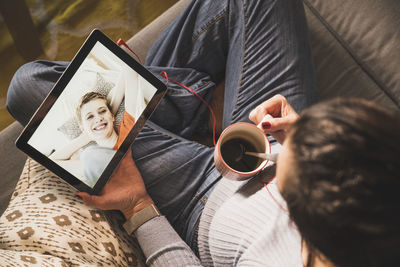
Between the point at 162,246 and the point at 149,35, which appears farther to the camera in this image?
the point at 149,35

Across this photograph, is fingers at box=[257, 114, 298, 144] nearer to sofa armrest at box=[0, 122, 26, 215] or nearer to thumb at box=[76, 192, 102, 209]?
thumb at box=[76, 192, 102, 209]

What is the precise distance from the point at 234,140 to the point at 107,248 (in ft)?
1.22

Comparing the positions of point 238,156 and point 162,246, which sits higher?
point 238,156

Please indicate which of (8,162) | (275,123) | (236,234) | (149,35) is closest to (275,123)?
(275,123)

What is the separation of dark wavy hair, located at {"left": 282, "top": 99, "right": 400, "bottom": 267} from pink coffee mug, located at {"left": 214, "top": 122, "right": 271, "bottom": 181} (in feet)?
0.74

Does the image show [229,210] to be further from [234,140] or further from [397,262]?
[397,262]

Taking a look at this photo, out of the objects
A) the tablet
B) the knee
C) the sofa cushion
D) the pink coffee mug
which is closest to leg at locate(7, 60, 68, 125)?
the knee

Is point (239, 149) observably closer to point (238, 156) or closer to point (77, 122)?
point (238, 156)

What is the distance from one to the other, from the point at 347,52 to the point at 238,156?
2.14ft

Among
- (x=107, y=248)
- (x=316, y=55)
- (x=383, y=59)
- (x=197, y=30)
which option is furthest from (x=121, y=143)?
(x=383, y=59)

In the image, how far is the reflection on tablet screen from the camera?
63 cm

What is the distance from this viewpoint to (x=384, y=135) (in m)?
0.33

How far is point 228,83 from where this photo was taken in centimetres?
87

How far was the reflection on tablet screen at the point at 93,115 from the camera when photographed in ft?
2.08
